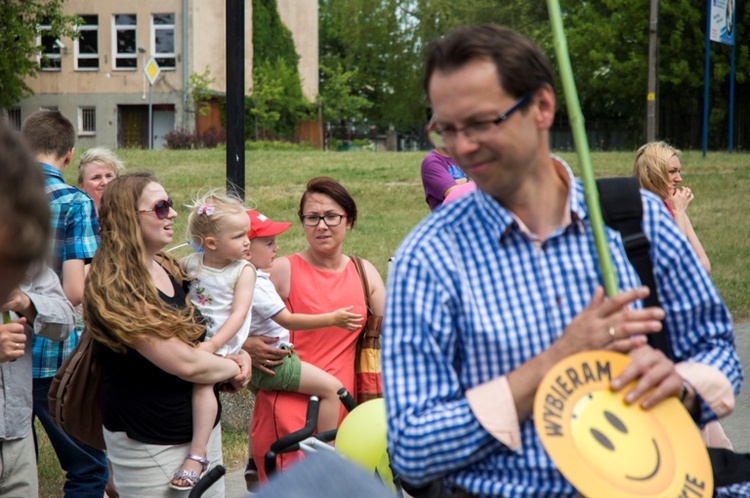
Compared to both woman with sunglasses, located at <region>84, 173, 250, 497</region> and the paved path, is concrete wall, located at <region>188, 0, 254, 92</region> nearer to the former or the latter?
the paved path

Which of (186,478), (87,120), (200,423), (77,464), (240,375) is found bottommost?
(77,464)

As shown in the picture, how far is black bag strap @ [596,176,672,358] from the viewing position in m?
2.40

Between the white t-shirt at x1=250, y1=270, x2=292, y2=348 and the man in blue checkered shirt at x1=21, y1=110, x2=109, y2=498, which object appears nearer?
the white t-shirt at x1=250, y1=270, x2=292, y2=348

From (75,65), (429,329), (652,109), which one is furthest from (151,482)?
(75,65)

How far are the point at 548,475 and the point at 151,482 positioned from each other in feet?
9.02

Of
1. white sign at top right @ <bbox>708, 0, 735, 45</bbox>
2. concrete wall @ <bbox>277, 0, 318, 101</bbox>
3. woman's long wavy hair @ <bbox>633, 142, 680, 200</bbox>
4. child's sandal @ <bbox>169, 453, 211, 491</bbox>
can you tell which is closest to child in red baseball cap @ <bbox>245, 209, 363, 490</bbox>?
child's sandal @ <bbox>169, 453, 211, 491</bbox>

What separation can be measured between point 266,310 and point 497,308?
301 centimetres

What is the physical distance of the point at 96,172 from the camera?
6.68 meters

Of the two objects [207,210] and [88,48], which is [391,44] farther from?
[207,210]

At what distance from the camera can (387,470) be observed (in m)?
4.22

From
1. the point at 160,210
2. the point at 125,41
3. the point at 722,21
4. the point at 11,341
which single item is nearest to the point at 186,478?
the point at 11,341

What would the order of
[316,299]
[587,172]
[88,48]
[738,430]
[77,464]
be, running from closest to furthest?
[587,172] < [316,299] < [77,464] < [738,430] < [88,48]

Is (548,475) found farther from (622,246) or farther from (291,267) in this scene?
(291,267)

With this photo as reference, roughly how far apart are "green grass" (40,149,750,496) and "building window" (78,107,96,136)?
2582cm
